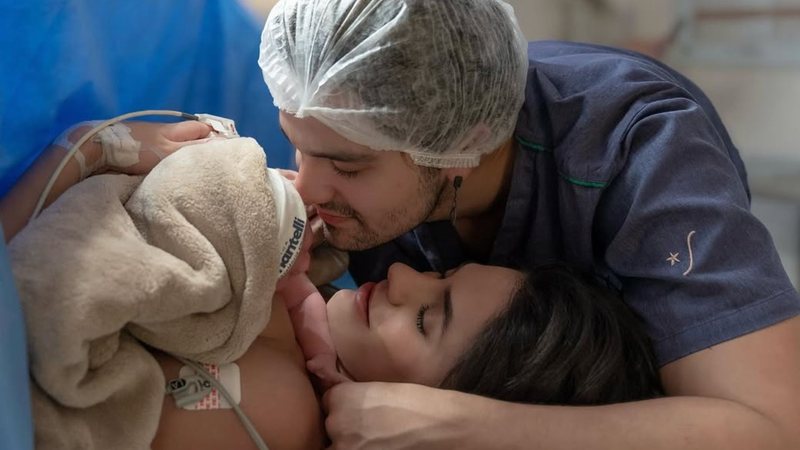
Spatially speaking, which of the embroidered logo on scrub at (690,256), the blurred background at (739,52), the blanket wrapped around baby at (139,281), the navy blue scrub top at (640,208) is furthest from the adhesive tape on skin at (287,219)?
the blurred background at (739,52)

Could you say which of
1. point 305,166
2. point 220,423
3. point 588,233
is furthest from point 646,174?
point 220,423

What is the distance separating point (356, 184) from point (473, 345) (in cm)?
30

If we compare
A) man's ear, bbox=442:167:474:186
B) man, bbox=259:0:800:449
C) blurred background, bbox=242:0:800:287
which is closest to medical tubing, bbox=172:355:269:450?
man, bbox=259:0:800:449

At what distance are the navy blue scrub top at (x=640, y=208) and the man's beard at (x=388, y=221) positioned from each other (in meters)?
0.12

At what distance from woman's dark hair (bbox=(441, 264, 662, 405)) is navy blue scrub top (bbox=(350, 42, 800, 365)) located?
58 mm

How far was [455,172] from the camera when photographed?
134 cm

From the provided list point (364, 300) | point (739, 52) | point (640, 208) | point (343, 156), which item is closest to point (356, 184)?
point (343, 156)

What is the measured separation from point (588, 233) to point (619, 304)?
13 centimetres

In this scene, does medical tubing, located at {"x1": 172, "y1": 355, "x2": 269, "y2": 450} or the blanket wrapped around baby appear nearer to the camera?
the blanket wrapped around baby

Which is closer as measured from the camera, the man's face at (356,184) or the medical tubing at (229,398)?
the medical tubing at (229,398)

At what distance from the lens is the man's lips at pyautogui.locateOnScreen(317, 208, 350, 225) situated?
4.29ft

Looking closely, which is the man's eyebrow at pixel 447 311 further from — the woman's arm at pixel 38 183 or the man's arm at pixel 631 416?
the woman's arm at pixel 38 183

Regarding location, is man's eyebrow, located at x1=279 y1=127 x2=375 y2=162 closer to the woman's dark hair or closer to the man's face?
the man's face

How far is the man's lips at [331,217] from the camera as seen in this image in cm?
131
